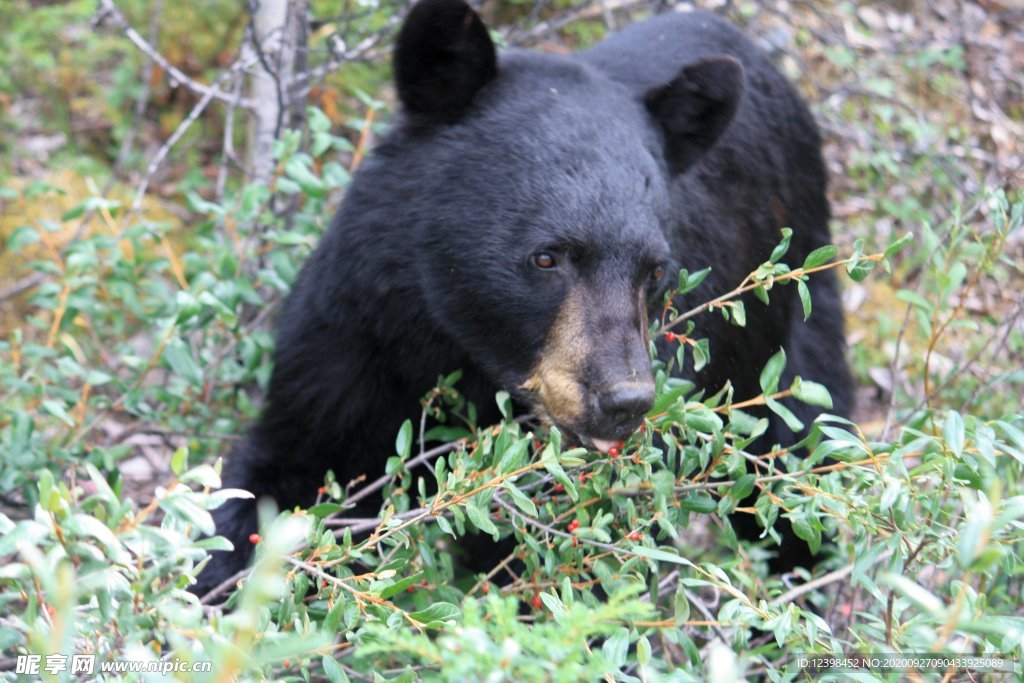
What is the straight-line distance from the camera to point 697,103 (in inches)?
125

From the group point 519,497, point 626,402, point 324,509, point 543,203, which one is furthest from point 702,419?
point 324,509

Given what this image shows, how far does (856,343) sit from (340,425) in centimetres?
325

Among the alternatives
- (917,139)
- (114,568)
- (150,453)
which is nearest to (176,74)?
(150,453)

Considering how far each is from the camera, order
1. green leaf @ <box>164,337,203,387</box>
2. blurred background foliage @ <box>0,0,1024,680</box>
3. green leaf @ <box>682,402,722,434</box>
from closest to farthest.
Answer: blurred background foliage @ <box>0,0,1024,680</box> → green leaf @ <box>682,402,722,434</box> → green leaf @ <box>164,337,203,387</box>

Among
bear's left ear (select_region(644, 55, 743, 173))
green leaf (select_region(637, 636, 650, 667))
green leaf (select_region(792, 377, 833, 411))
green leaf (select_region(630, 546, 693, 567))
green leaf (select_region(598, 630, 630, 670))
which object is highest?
bear's left ear (select_region(644, 55, 743, 173))

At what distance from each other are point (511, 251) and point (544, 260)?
0.09 m

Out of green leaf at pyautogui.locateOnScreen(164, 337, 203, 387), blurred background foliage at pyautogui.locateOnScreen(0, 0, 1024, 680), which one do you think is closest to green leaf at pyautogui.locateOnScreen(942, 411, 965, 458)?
blurred background foliage at pyautogui.locateOnScreen(0, 0, 1024, 680)

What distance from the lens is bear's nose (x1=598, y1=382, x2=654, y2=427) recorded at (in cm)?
246

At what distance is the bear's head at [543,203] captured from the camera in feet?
8.77

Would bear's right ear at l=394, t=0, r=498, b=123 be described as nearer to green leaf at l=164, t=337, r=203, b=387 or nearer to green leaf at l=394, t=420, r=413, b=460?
green leaf at l=394, t=420, r=413, b=460

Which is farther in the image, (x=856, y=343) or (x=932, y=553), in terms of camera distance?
(x=856, y=343)

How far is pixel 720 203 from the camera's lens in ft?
11.7

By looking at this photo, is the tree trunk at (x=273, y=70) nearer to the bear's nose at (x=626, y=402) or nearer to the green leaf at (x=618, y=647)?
the bear's nose at (x=626, y=402)

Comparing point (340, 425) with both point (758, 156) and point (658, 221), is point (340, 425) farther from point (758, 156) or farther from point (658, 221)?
point (758, 156)
